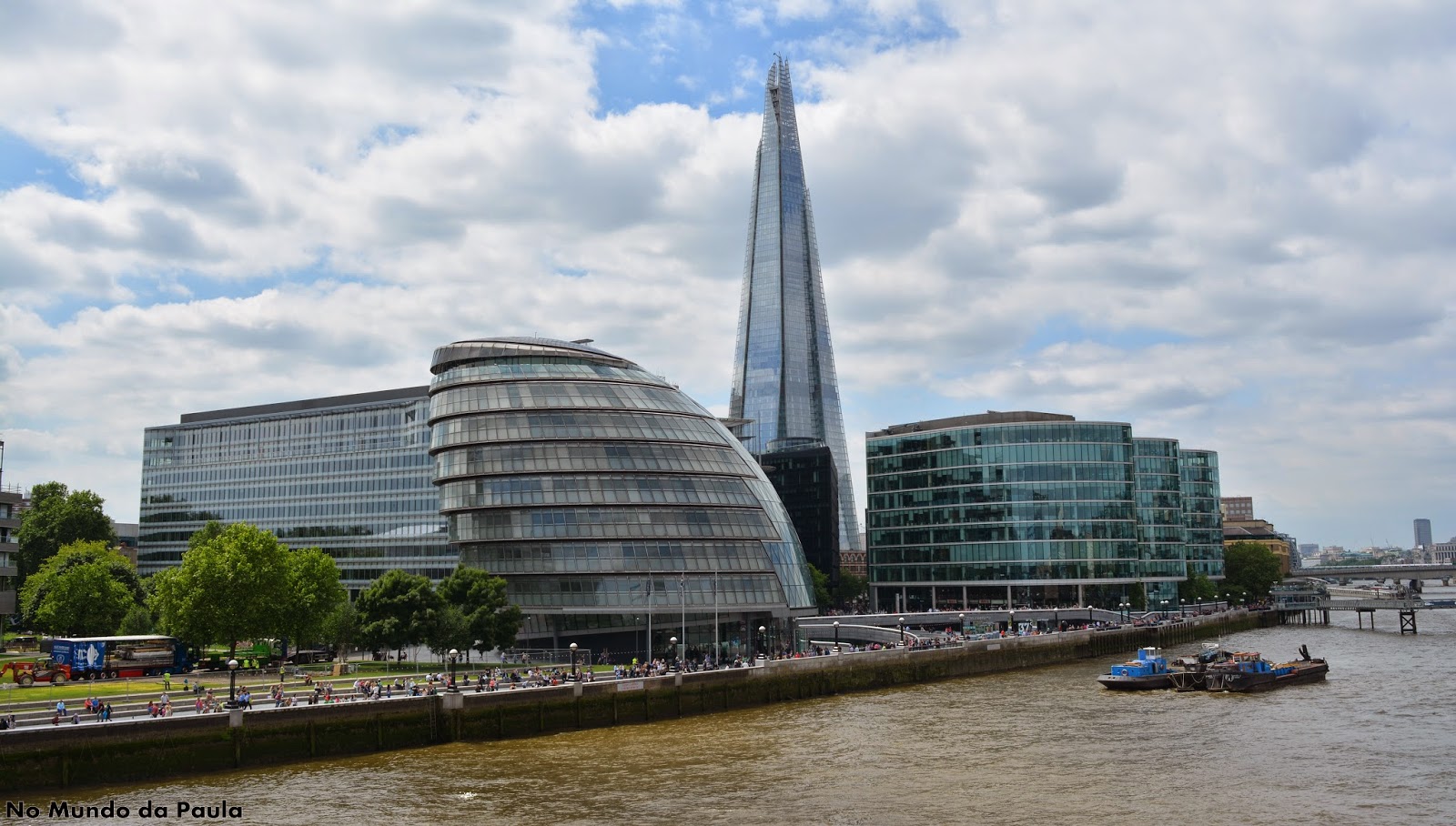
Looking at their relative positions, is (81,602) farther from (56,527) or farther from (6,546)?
(56,527)

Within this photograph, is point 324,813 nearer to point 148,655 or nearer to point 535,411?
point 148,655

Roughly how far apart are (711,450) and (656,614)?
15.1 metres

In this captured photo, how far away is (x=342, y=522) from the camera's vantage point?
488ft

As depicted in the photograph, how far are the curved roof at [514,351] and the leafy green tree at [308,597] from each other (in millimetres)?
22369

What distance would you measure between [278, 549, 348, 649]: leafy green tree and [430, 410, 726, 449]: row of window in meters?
15.7

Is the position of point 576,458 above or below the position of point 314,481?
below

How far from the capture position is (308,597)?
→ 84.7 m

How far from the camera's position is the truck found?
247 ft

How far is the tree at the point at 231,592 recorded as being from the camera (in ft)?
265

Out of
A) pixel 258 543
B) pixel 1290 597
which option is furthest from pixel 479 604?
pixel 1290 597

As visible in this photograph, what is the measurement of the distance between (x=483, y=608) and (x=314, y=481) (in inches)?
3139

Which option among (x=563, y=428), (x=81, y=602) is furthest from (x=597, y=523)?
(x=81, y=602)

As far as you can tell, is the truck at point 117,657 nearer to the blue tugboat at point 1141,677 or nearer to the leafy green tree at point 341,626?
the leafy green tree at point 341,626

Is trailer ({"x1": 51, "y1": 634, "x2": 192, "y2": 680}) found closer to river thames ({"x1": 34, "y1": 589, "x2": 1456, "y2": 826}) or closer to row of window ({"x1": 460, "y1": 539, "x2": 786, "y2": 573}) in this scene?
row of window ({"x1": 460, "y1": 539, "x2": 786, "y2": 573})
